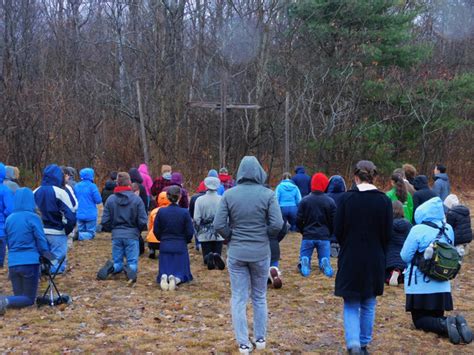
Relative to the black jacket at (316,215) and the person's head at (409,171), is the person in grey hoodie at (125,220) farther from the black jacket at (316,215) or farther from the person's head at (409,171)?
the person's head at (409,171)

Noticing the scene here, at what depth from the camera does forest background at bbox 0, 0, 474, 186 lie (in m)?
22.2

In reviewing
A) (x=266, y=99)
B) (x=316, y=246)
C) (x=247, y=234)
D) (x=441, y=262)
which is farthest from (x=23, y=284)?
(x=266, y=99)

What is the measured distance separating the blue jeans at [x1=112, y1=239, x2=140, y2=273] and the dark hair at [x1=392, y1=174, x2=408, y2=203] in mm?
4182

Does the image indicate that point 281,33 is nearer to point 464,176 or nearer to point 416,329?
point 464,176

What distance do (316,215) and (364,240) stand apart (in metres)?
3.81

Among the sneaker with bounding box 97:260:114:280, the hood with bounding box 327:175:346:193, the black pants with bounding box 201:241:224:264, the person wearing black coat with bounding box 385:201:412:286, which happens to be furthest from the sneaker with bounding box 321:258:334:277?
the sneaker with bounding box 97:260:114:280

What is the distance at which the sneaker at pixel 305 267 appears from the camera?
31.2ft

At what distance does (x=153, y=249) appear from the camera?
10734mm

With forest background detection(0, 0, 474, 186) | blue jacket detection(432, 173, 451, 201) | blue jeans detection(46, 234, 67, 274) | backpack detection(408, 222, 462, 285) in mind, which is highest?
forest background detection(0, 0, 474, 186)

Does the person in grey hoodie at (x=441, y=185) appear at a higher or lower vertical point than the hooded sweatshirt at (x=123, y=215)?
higher

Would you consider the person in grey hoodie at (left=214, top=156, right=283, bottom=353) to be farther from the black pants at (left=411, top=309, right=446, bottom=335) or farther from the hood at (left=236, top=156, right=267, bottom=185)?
the black pants at (left=411, top=309, right=446, bottom=335)

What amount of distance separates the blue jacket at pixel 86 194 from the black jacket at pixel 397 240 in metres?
5.76

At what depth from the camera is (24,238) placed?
7.06 metres

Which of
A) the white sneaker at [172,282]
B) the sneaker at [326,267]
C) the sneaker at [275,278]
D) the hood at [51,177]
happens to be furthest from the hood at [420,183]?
the hood at [51,177]
